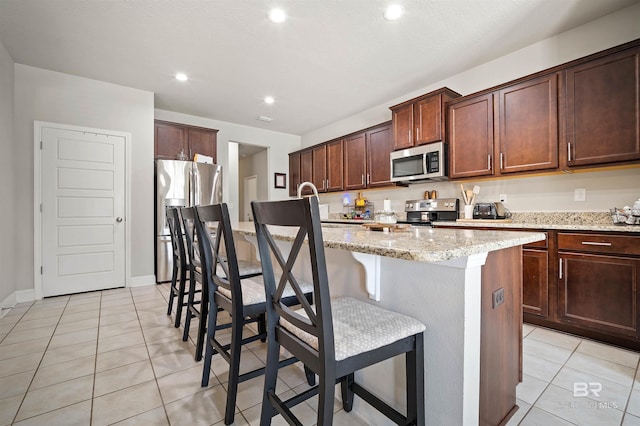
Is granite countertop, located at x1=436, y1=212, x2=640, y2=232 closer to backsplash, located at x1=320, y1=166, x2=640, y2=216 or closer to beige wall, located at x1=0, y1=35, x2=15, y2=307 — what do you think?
backsplash, located at x1=320, y1=166, x2=640, y2=216

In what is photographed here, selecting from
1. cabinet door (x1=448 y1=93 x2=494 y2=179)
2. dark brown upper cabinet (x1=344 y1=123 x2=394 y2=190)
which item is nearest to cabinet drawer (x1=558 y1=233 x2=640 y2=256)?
cabinet door (x1=448 y1=93 x2=494 y2=179)

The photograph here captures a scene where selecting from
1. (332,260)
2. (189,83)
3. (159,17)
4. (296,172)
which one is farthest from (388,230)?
(296,172)

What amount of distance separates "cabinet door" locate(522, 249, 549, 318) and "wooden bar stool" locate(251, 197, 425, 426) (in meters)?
2.01

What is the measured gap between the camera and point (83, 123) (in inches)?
138

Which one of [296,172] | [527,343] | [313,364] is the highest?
[296,172]

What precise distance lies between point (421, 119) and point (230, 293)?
3036 mm

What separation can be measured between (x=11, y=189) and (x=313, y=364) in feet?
13.1

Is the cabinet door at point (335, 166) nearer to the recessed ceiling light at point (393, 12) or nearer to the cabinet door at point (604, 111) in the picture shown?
the recessed ceiling light at point (393, 12)

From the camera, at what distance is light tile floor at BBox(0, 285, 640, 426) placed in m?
1.39

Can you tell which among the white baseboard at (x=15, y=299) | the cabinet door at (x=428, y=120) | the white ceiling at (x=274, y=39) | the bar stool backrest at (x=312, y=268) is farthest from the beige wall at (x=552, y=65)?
the white baseboard at (x=15, y=299)

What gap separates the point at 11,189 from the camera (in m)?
3.09

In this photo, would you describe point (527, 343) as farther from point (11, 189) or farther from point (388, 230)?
point (11, 189)

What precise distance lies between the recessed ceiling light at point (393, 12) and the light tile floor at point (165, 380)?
2751 mm

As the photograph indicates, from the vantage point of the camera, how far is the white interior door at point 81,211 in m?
3.35
